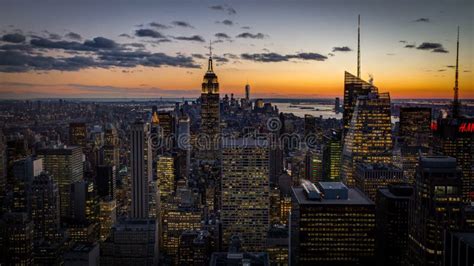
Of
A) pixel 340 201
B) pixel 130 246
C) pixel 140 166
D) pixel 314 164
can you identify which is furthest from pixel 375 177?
pixel 140 166

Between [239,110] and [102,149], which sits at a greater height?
[239,110]

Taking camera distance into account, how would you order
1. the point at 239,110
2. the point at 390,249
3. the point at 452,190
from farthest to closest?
1. the point at 239,110
2. the point at 390,249
3. the point at 452,190

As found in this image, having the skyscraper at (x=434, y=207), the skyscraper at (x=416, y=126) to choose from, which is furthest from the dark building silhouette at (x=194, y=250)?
the skyscraper at (x=416, y=126)

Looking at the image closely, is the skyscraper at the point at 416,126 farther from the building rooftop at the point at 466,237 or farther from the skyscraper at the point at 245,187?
the building rooftop at the point at 466,237

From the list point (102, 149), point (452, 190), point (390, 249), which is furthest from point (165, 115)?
point (452, 190)

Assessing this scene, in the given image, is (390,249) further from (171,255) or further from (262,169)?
(262,169)

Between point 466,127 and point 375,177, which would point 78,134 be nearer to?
point 375,177
